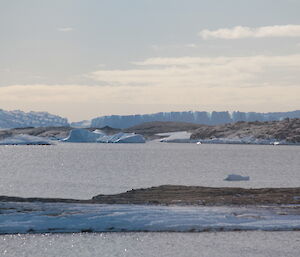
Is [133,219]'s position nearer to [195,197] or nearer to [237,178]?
[195,197]

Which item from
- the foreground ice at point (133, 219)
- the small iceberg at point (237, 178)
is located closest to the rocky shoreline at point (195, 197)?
the foreground ice at point (133, 219)

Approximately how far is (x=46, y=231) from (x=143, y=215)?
16.6 feet

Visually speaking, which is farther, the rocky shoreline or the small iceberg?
the small iceberg

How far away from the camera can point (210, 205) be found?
3594cm

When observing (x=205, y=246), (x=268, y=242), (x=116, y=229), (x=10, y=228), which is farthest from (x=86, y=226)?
(x=268, y=242)

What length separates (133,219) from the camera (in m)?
30.8

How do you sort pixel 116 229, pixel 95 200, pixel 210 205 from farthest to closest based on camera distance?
pixel 95 200
pixel 210 205
pixel 116 229

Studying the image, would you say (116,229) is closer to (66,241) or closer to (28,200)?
(66,241)

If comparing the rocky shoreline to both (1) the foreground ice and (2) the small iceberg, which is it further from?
(2) the small iceberg

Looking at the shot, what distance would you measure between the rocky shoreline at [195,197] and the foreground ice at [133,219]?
3.15m

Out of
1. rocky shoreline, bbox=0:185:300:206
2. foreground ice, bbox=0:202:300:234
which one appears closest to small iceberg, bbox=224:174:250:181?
rocky shoreline, bbox=0:185:300:206

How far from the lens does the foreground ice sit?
29.8 metres

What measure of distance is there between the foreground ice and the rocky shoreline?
10.3 ft

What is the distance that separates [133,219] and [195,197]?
9379mm
